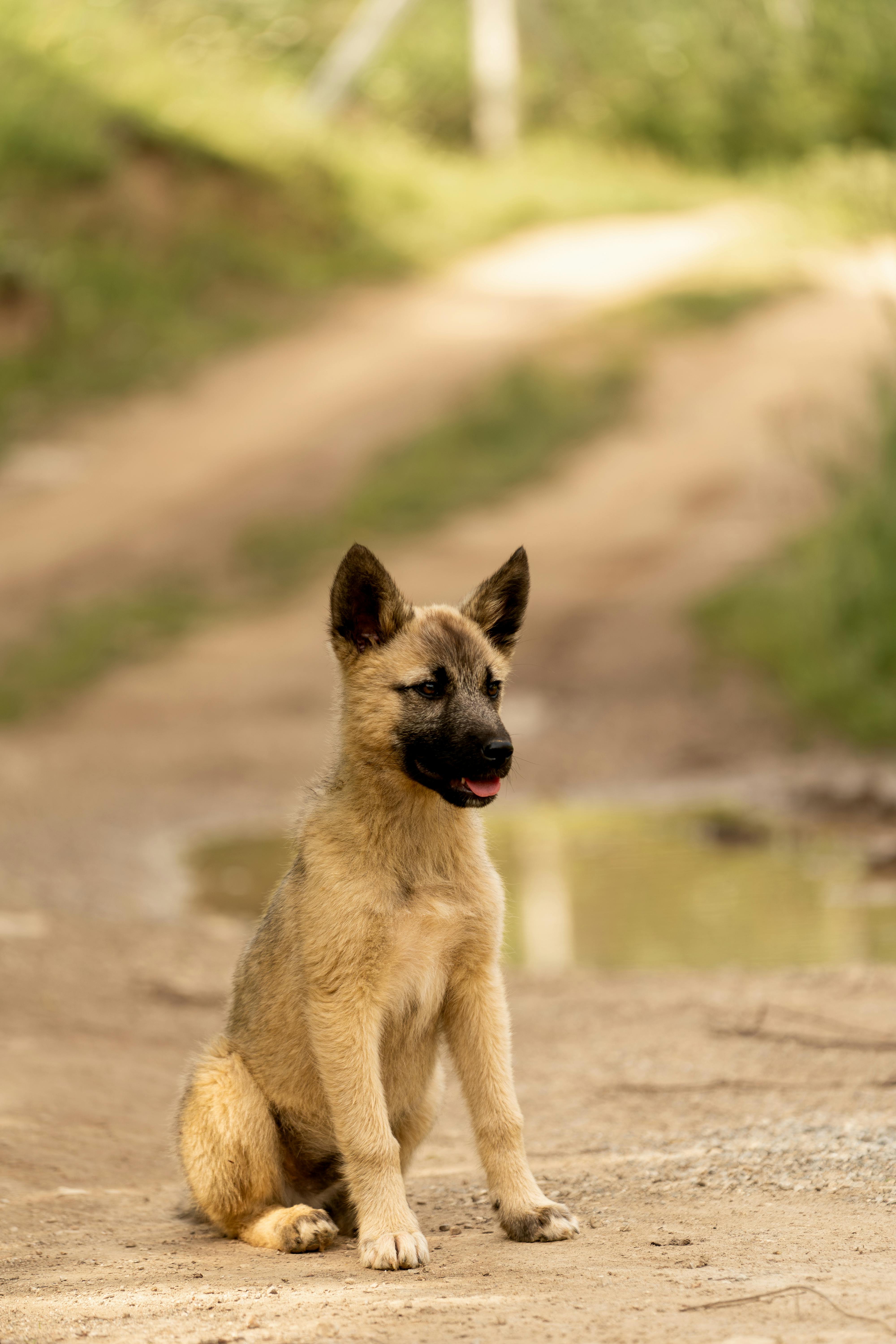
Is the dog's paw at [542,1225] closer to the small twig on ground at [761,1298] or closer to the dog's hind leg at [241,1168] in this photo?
the dog's hind leg at [241,1168]

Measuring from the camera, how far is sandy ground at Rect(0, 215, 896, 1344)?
143 inches

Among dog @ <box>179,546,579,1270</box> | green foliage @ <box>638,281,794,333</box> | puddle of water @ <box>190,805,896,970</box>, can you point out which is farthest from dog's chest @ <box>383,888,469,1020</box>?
green foliage @ <box>638,281,794,333</box>

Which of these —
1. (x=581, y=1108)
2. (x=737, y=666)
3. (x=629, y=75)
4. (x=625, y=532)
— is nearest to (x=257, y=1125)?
(x=581, y=1108)

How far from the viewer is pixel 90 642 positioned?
573 inches

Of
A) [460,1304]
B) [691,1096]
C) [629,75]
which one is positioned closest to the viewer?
[460,1304]

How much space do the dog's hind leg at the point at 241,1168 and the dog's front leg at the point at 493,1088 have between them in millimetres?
487

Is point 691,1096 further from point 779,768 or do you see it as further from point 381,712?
point 779,768

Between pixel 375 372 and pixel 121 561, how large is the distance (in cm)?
547

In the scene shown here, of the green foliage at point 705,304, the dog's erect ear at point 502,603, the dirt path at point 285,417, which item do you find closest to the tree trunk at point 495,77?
the dirt path at point 285,417

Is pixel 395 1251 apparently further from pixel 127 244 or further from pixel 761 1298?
pixel 127 244

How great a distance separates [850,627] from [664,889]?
4751 millimetres

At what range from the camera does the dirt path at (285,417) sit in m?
16.6

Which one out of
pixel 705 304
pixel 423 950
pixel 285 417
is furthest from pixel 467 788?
pixel 705 304

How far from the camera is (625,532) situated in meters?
16.2
